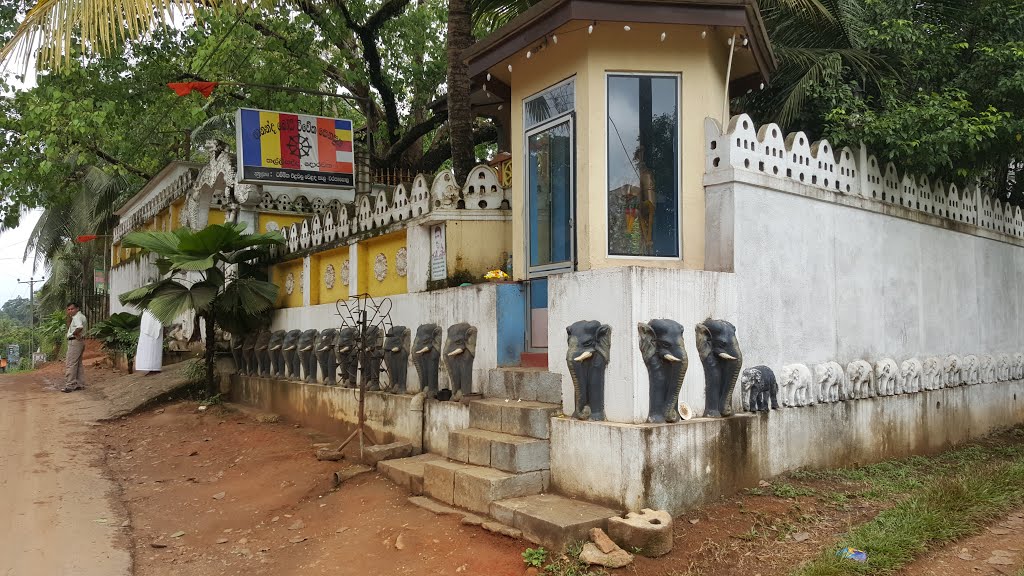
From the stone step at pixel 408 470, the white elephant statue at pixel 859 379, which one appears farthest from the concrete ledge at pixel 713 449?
the stone step at pixel 408 470

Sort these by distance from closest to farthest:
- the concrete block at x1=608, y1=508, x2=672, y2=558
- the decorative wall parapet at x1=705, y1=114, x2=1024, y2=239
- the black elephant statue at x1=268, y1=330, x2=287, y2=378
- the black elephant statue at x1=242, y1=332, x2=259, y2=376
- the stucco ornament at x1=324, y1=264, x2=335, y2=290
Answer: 1. the concrete block at x1=608, y1=508, x2=672, y2=558
2. the decorative wall parapet at x1=705, y1=114, x2=1024, y2=239
3. the stucco ornament at x1=324, y1=264, x2=335, y2=290
4. the black elephant statue at x1=268, y1=330, x2=287, y2=378
5. the black elephant statue at x1=242, y1=332, x2=259, y2=376

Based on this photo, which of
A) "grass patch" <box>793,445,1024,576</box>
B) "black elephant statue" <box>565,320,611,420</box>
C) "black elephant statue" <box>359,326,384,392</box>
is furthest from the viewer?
"black elephant statue" <box>359,326,384,392</box>

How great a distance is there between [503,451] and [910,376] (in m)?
4.58

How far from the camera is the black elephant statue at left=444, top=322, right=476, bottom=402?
682cm

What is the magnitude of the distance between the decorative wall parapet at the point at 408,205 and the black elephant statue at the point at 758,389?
2.92m

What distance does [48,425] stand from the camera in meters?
10.7

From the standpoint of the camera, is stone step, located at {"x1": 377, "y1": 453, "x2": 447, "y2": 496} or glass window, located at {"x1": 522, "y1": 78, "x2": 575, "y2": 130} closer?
stone step, located at {"x1": 377, "y1": 453, "x2": 447, "y2": 496}

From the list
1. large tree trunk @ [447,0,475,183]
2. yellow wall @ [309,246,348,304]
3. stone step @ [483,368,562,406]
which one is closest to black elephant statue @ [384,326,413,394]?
stone step @ [483,368,562,406]

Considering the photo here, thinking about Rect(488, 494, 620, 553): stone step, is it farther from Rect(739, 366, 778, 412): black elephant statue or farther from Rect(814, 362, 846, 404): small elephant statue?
Rect(814, 362, 846, 404): small elephant statue

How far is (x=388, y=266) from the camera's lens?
28.3 feet

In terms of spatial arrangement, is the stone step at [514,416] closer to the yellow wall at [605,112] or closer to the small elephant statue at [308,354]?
the yellow wall at [605,112]

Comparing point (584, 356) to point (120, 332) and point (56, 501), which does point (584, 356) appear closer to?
point (56, 501)

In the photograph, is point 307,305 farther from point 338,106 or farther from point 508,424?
point 338,106

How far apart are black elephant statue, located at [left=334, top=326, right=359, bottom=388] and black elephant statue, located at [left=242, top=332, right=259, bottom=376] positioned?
9.78ft
